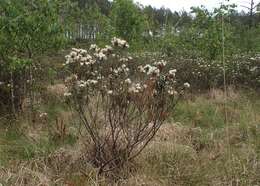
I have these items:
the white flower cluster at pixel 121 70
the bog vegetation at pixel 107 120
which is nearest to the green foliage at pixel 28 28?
the bog vegetation at pixel 107 120

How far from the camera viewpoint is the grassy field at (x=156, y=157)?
14.0 ft

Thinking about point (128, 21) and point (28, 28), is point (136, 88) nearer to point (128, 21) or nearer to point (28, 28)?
point (28, 28)

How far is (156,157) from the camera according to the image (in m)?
4.92

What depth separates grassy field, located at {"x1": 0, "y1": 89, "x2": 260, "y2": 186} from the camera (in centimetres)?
426

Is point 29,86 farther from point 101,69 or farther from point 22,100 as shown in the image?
point 101,69

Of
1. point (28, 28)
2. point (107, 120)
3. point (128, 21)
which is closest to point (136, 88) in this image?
point (107, 120)

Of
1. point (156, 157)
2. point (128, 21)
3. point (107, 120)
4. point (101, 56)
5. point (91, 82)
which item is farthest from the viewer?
point (128, 21)

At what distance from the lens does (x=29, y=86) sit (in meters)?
7.38

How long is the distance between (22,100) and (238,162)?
4046mm

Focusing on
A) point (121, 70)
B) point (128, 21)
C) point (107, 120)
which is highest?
point (128, 21)

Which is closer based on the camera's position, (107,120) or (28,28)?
(107,120)

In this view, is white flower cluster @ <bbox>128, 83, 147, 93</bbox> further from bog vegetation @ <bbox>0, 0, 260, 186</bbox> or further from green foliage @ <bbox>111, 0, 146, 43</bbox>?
green foliage @ <bbox>111, 0, 146, 43</bbox>

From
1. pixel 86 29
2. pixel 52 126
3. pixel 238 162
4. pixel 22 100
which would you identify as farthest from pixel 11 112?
pixel 86 29

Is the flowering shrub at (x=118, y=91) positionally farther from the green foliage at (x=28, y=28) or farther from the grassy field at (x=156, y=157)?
the green foliage at (x=28, y=28)
